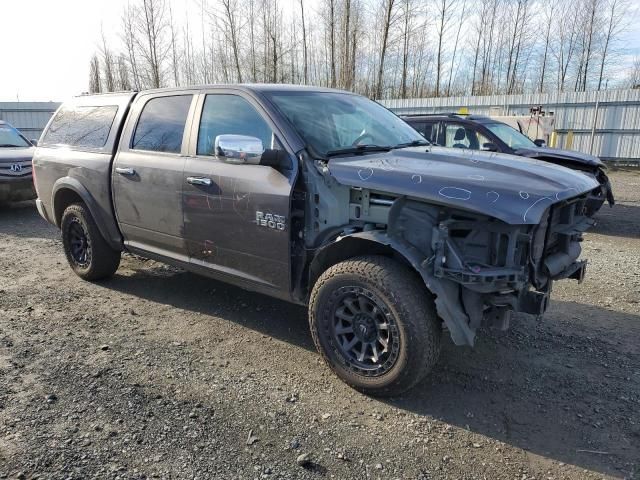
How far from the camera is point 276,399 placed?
3.29 metres

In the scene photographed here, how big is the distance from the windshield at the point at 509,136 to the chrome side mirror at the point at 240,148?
579cm

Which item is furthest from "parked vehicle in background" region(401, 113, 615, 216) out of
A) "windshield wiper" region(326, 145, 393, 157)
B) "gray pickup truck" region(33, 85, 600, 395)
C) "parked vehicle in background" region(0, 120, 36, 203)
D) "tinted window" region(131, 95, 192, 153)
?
"parked vehicle in background" region(0, 120, 36, 203)

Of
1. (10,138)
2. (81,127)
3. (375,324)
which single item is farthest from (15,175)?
(375,324)

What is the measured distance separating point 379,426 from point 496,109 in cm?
1878

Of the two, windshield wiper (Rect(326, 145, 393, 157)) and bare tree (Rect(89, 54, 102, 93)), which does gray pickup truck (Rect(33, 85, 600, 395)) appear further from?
bare tree (Rect(89, 54, 102, 93))

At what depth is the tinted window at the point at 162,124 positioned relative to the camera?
14.2 ft

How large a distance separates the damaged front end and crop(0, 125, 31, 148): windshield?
9.99m

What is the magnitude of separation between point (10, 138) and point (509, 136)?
9.79 metres

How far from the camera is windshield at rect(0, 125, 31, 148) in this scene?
1024 cm

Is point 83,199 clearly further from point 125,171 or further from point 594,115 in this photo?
point 594,115

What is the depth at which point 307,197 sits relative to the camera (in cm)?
349

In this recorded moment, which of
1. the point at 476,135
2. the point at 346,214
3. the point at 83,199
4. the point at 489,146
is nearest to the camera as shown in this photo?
the point at 346,214

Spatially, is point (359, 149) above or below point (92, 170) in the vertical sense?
above

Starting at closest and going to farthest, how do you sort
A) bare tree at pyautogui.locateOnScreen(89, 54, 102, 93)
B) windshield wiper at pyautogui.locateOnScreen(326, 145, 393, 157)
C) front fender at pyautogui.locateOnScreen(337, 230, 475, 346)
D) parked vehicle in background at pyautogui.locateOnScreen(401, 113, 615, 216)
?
front fender at pyautogui.locateOnScreen(337, 230, 475, 346)
windshield wiper at pyautogui.locateOnScreen(326, 145, 393, 157)
parked vehicle in background at pyautogui.locateOnScreen(401, 113, 615, 216)
bare tree at pyautogui.locateOnScreen(89, 54, 102, 93)
